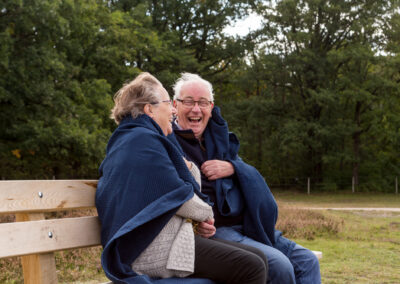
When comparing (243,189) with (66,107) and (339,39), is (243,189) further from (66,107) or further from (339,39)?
(339,39)

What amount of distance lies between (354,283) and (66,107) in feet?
41.4

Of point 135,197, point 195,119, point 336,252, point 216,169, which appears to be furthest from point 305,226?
point 135,197

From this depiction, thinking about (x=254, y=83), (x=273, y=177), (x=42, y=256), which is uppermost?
(x=254, y=83)

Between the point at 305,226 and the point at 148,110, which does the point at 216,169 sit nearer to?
the point at 148,110

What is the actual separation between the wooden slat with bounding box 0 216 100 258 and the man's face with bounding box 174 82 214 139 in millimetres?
1140

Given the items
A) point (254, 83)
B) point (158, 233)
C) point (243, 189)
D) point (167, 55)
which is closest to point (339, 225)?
point (243, 189)

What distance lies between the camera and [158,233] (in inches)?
106

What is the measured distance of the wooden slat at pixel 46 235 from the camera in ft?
8.23

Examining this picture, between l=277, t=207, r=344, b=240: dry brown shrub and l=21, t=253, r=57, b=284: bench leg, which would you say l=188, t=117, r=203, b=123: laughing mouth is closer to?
l=21, t=253, r=57, b=284: bench leg

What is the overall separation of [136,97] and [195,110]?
2.81 ft

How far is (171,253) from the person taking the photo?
270 cm

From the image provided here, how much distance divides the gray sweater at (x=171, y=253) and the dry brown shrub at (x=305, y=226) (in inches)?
274

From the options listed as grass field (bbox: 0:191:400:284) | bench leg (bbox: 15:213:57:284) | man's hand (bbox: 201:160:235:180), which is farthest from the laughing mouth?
grass field (bbox: 0:191:400:284)

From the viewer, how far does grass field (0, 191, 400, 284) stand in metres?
5.87
